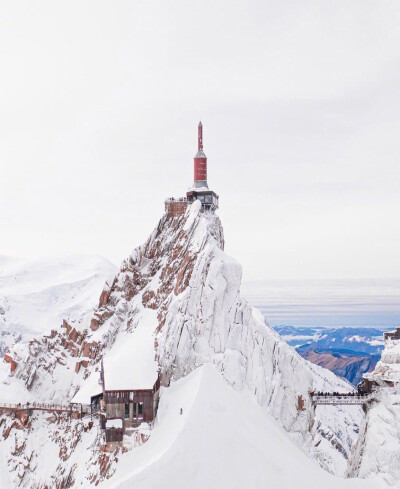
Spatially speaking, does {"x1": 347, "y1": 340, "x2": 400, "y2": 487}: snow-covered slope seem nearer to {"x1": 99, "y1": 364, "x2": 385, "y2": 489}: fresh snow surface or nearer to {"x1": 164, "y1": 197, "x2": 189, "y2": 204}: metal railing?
{"x1": 99, "y1": 364, "x2": 385, "y2": 489}: fresh snow surface

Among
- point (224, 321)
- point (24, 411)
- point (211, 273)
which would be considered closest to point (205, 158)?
point (211, 273)

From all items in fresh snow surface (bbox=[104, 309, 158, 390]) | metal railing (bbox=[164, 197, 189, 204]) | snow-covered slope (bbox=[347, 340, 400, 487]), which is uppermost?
metal railing (bbox=[164, 197, 189, 204])

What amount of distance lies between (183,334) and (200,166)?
42.8 meters

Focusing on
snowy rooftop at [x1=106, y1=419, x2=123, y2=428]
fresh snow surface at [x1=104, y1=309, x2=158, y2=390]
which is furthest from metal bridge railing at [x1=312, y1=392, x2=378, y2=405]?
snowy rooftop at [x1=106, y1=419, x2=123, y2=428]

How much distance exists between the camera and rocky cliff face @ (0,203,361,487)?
81.5 metres

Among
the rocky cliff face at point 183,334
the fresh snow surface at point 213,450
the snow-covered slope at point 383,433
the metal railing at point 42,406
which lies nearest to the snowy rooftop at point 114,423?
the fresh snow surface at point 213,450

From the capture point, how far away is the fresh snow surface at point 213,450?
6084 centimetres

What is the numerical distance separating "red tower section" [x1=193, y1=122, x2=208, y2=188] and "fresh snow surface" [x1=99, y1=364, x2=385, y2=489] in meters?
44.6

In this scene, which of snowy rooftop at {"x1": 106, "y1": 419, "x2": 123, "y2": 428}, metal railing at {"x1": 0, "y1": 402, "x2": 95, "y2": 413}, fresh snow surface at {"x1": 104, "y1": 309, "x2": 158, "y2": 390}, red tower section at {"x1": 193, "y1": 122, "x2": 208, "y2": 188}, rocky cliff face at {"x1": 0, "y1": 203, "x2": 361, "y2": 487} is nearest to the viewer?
snowy rooftop at {"x1": 106, "y1": 419, "x2": 123, "y2": 428}

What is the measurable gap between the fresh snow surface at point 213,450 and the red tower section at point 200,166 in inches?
1755

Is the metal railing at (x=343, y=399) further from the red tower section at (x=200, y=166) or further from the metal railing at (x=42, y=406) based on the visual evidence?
the red tower section at (x=200, y=166)

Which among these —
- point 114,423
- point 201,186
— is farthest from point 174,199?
point 114,423

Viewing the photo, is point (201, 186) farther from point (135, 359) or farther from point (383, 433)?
point (383, 433)

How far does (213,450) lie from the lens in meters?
64.1
